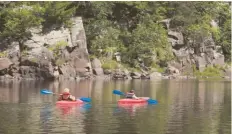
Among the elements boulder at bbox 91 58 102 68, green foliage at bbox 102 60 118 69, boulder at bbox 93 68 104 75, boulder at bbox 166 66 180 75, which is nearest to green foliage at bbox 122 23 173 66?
boulder at bbox 166 66 180 75

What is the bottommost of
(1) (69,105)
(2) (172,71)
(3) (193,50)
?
(1) (69,105)

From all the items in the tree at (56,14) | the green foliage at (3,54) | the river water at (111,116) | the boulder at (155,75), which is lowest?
the river water at (111,116)

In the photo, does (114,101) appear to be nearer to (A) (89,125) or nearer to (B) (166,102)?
(B) (166,102)

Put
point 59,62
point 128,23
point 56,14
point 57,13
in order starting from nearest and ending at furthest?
point 59,62 → point 57,13 → point 56,14 → point 128,23

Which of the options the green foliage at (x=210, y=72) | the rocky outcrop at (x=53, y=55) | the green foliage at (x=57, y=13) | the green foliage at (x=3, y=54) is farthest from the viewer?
the green foliage at (x=210, y=72)

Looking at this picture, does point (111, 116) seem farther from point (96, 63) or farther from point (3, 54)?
point (96, 63)

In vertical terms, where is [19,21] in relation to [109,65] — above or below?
above

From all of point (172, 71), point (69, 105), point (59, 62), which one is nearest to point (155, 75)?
point (172, 71)

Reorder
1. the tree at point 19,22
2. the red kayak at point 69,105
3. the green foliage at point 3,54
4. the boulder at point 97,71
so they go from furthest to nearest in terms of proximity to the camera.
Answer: the boulder at point 97,71, the tree at point 19,22, the green foliage at point 3,54, the red kayak at point 69,105

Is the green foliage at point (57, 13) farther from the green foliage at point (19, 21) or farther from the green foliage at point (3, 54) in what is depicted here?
the green foliage at point (3, 54)

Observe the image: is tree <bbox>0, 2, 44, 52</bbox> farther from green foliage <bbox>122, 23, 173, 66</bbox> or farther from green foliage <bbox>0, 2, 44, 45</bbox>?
green foliage <bbox>122, 23, 173, 66</bbox>

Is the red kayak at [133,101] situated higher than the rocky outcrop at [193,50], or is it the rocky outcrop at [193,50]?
the rocky outcrop at [193,50]

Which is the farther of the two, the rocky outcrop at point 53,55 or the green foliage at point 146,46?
the green foliage at point 146,46

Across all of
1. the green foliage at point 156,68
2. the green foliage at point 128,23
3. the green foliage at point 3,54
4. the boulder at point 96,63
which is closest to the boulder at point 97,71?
the boulder at point 96,63
